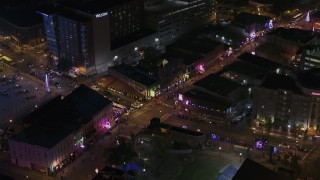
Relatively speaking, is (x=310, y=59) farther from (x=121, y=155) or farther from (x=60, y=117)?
(x=60, y=117)

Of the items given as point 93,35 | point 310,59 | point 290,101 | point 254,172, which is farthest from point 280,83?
point 93,35

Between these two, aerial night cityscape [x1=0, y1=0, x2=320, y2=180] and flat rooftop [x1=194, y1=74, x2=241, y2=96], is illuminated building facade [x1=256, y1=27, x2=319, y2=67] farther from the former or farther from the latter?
flat rooftop [x1=194, y1=74, x2=241, y2=96]

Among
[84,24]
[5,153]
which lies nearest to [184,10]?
[84,24]

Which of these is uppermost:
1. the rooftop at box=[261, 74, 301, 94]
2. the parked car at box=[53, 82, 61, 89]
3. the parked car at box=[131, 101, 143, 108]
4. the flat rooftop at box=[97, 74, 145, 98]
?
the rooftop at box=[261, 74, 301, 94]

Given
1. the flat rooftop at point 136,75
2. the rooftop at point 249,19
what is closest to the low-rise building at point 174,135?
the flat rooftop at point 136,75

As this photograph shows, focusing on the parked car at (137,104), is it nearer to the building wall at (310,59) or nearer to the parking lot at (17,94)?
the parking lot at (17,94)

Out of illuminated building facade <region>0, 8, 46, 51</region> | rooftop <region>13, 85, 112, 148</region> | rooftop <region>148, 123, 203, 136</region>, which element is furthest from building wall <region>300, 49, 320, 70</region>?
illuminated building facade <region>0, 8, 46, 51</region>

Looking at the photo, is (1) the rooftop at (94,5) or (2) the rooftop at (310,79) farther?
(1) the rooftop at (94,5)
